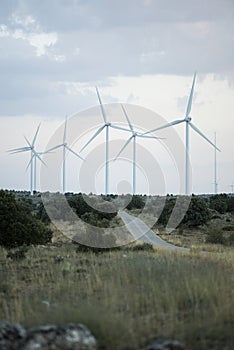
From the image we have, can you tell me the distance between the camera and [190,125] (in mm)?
54844

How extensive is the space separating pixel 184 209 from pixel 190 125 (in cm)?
758

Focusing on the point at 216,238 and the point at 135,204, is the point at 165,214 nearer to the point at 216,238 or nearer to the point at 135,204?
the point at 216,238

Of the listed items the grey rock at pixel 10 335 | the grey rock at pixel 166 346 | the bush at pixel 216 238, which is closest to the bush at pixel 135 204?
the bush at pixel 216 238

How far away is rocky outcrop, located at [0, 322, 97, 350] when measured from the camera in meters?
9.37

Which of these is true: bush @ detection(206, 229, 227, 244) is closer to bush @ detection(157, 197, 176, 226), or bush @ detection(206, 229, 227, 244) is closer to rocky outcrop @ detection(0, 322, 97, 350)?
bush @ detection(157, 197, 176, 226)

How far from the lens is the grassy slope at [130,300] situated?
34.8ft

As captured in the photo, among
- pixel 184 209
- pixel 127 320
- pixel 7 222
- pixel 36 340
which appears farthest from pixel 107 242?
pixel 184 209

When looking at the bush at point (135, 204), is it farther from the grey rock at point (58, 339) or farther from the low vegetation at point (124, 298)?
the grey rock at point (58, 339)

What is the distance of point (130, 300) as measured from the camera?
1325 cm

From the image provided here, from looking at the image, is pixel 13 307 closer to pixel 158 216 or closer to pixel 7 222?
pixel 7 222

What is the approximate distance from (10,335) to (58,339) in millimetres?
883

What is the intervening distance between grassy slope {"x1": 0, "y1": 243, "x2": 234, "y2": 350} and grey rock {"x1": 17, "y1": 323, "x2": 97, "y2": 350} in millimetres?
536

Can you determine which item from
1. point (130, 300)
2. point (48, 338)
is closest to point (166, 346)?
point (48, 338)

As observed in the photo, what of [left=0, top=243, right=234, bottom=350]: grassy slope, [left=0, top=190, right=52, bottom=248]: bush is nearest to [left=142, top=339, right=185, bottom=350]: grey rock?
[left=0, top=243, right=234, bottom=350]: grassy slope
